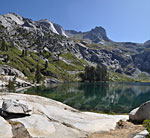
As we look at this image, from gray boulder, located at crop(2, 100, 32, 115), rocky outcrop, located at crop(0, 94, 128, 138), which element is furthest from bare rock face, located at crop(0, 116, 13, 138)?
gray boulder, located at crop(2, 100, 32, 115)

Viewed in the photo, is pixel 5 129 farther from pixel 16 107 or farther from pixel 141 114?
pixel 141 114

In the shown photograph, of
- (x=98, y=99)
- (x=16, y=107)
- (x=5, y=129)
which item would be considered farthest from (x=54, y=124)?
(x=98, y=99)

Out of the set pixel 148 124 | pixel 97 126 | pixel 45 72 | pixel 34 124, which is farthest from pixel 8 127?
pixel 45 72

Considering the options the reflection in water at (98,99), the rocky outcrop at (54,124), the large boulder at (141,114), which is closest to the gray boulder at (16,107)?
the rocky outcrop at (54,124)

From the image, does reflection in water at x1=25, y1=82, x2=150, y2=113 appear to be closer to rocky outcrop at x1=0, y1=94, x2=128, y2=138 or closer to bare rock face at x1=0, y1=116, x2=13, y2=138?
rocky outcrop at x1=0, y1=94, x2=128, y2=138

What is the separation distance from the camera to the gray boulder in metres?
15.2

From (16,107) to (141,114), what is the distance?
18.8 meters

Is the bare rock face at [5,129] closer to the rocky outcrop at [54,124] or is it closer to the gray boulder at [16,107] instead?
the rocky outcrop at [54,124]

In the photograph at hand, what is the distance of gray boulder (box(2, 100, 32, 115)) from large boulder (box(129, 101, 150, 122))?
55.0 ft

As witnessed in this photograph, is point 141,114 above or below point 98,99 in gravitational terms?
above

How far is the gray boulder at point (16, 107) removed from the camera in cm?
1518

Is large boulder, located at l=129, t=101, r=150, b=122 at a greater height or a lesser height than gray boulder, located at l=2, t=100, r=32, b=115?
lesser

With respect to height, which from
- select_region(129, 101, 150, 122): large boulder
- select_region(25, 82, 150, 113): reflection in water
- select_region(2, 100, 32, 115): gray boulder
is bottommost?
select_region(25, 82, 150, 113): reflection in water

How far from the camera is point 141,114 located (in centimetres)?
2022
